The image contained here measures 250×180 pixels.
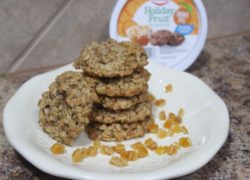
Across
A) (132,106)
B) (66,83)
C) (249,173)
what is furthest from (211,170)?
(66,83)

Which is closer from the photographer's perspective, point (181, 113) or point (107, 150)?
point (107, 150)

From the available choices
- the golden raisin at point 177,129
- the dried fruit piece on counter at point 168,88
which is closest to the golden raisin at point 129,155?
the golden raisin at point 177,129

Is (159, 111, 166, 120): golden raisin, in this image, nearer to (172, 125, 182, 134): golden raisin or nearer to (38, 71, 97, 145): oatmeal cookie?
(172, 125, 182, 134): golden raisin

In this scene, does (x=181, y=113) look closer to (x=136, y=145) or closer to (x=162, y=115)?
(x=162, y=115)

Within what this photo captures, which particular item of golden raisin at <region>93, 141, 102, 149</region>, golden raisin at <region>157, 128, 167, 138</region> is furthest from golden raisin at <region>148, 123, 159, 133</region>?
golden raisin at <region>93, 141, 102, 149</region>

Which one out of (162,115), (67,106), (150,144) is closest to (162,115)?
(162,115)
